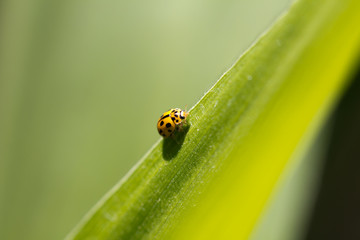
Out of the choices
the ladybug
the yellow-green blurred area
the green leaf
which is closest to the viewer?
the green leaf

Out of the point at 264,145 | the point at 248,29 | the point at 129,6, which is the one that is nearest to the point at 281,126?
the point at 264,145

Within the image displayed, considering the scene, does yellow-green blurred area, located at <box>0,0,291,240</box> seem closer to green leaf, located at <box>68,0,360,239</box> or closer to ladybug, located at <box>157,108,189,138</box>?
ladybug, located at <box>157,108,189,138</box>

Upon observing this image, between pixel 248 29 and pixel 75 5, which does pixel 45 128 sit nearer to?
pixel 75 5

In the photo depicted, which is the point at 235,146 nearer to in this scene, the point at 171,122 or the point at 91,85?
the point at 171,122

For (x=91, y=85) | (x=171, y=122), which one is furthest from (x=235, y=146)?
(x=91, y=85)

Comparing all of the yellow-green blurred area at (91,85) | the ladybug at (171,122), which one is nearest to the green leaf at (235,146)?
the ladybug at (171,122)

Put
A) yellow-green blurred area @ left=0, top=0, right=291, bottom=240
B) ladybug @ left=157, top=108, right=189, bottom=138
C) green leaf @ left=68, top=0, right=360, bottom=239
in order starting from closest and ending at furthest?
green leaf @ left=68, top=0, right=360, bottom=239
ladybug @ left=157, top=108, right=189, bottom=138
yellow-green blurred area @ left=0, top=0, right=291, bottom=240

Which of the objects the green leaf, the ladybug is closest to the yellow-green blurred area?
the ladybug
